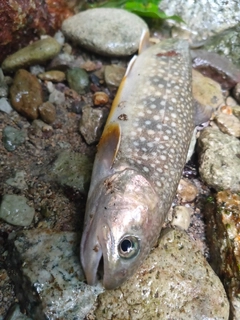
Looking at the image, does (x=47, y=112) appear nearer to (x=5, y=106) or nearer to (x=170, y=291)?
(x=5, y=106)

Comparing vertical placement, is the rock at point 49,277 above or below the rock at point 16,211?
above

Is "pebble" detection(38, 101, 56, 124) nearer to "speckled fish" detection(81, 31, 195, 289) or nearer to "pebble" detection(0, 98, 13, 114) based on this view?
"pebble" detection(0, 98, 13, 114)

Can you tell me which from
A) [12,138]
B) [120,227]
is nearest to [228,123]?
[120,227]

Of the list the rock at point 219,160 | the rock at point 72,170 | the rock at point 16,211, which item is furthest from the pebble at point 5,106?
the rock at point 219,160

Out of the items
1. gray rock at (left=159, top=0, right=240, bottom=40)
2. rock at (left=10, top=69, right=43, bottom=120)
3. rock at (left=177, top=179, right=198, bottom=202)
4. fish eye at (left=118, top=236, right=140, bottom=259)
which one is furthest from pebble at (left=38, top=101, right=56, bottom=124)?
gray rock at (left=159, top=0, right=240, bottom=40)

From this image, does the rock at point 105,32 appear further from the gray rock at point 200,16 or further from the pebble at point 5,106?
the pebble at point 5,106

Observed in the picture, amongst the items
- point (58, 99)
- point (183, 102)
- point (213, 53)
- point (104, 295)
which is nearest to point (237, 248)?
point (104, 295)
